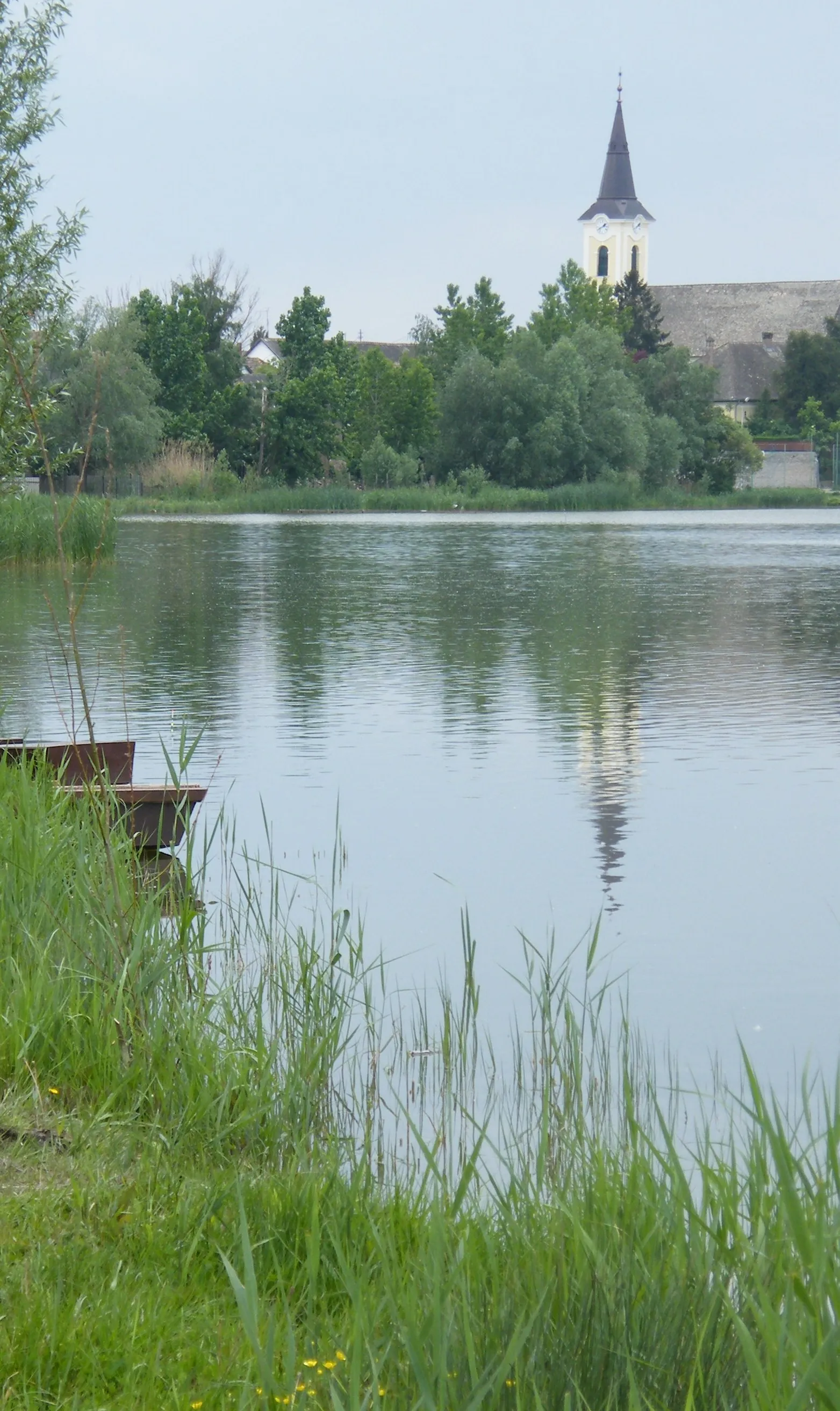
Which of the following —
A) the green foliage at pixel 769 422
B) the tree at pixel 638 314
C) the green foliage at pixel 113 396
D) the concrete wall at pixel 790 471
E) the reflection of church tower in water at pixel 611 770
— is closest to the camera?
the reflection of church tower in water at pixel 611 770

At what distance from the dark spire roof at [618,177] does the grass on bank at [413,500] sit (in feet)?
207

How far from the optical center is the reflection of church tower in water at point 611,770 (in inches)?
308

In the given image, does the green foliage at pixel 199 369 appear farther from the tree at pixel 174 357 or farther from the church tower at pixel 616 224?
the church tower at pixel 616 224

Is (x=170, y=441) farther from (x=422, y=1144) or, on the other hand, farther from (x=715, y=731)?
(x=422, y=1144)

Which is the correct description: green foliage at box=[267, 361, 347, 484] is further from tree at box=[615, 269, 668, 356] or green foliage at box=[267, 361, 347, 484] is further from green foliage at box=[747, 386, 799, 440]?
green foliage at box=[747, 386, 799, 440]

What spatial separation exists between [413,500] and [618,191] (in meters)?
74.6

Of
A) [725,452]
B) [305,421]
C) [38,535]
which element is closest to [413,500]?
[305,421]

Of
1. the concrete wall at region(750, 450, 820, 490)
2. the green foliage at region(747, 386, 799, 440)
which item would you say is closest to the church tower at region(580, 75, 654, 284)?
the green foliage at region(747, 386, 799, 440)

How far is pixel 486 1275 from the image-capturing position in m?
2.86

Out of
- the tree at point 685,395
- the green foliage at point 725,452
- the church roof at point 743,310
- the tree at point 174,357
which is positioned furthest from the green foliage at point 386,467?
the church roof at point 743,310

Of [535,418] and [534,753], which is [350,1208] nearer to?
[534,753]

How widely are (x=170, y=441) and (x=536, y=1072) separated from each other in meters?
62.0

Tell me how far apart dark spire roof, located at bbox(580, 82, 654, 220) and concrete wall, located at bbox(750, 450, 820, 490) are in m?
47.5

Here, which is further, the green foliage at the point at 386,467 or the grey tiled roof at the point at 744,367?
the grey tiled roof at the point at 744,367
